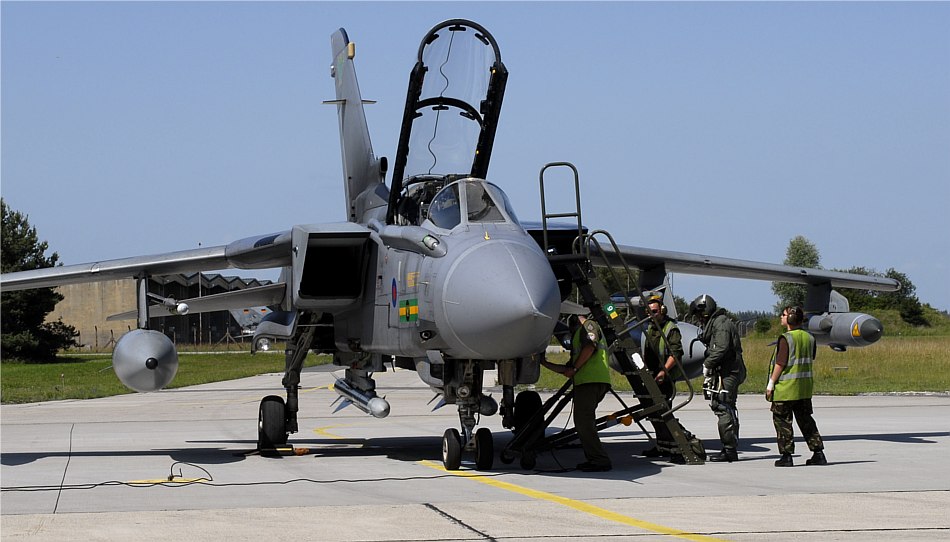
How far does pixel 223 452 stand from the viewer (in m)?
13.2

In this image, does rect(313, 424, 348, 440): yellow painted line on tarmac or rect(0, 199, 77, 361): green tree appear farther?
rect(0, 199, 77, 361): green tree

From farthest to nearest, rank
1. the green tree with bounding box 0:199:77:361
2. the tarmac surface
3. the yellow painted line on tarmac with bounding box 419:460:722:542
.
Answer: the green tree with bounding box 0:199:77:361
the tarmac surface
the yellow painted line on tarmac with bounding box 419:460:722:542

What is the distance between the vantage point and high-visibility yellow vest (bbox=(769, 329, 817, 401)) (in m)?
10.9

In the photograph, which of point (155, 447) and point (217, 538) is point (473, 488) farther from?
point (155, 447)

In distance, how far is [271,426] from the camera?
12.9 m

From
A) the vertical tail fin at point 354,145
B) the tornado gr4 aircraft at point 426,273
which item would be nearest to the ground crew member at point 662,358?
the tornado gr4 aircraft at point 426,273

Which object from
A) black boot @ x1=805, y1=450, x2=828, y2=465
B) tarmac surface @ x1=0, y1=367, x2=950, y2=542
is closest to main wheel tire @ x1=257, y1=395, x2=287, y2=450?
tarmac surface @ x1=0, y1=367, x2=950, y2=542

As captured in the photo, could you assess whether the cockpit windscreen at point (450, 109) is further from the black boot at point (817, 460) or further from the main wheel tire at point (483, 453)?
the black boot at point (817, 460)

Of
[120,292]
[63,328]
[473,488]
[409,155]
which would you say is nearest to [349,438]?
[409,155]

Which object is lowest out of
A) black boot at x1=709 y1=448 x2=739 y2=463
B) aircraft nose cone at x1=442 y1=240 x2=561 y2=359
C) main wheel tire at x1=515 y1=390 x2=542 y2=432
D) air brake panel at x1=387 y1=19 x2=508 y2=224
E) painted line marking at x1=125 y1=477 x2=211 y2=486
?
black boot at x1=709 y1=448 x2=739 y2=463

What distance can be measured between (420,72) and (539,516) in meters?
5.57

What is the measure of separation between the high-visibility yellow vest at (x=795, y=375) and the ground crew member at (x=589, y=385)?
1.75 metres

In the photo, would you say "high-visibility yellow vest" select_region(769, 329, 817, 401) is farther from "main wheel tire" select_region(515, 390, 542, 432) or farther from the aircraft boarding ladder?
"main wheel tire" select_region(515, 390, 542, 432)

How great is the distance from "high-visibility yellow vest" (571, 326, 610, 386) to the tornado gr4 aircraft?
1.94 ft
